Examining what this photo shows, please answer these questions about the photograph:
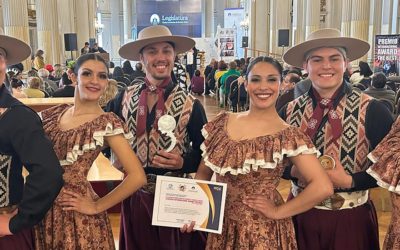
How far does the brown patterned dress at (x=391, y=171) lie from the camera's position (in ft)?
6.26

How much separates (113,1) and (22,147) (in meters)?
35.4

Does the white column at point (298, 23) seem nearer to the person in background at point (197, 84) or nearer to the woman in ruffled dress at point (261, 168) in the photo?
the person in background at point (197, 84)

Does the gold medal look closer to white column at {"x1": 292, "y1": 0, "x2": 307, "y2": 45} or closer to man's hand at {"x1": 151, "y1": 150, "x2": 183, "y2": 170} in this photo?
man's hand at {"x1": 151, "y1": 150, "x2": 183, "y2": 170}

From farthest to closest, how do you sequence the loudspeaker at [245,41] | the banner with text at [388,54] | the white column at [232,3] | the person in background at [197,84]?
the white column at [232,3]
the loudspeaker at [245,41]
the person in background at [197,84]
the banner with text at [388,54]

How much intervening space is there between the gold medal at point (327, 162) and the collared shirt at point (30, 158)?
3.72ft

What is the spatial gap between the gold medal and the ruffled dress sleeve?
6.7 inches

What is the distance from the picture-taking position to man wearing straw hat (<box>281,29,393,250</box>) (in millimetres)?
2299

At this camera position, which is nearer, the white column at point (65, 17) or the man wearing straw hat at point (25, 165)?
the man wearing straw hat at point (25, 165)

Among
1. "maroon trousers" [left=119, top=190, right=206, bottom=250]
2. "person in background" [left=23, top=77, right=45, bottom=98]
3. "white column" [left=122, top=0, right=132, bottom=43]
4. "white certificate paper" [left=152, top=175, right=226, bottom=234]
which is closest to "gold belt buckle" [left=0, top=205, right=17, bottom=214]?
"white certificate paper" [left=152, top=175, right=226, bottom=234]

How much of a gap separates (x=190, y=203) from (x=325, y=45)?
3.35 ft

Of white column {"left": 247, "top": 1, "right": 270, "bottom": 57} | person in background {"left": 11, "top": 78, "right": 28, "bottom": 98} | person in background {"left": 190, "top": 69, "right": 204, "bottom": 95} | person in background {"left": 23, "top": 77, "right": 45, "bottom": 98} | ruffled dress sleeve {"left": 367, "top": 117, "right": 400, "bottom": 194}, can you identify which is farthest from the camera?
white column {"left": 247, "top": 1, "right": 270, "bottom": 57}

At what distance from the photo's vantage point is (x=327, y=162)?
2.15m

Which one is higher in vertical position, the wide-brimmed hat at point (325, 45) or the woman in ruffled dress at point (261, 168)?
the wide-brimmed hat at point (325, 45)

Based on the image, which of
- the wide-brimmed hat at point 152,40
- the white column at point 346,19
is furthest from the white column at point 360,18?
the wide-brimmed hat at point 152,40
